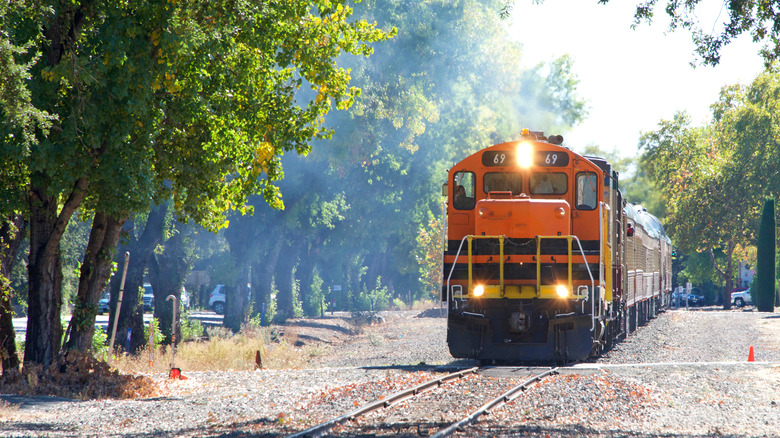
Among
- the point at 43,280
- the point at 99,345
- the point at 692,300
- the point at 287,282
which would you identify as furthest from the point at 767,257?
the point at 43,280

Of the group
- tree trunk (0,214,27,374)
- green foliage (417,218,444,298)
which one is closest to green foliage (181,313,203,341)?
tree trunk (0,214,27,374)

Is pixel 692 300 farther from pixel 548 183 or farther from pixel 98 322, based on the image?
pixel 548 183

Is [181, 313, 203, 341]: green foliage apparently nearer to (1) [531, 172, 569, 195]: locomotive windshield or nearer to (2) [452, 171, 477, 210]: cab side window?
(2) [452, 171, 477, 210]: cab side window

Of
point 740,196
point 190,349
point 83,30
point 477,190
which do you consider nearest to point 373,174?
point 740,196

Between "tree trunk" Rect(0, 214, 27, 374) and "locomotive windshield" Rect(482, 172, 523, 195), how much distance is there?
8.32 m

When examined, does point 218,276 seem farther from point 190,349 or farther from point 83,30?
point 83,30

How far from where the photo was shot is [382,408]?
10.4m

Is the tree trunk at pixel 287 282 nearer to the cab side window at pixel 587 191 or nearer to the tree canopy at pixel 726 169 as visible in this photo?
the tree canopy at pixel 726 169

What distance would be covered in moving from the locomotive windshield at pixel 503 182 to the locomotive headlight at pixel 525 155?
0.74 feet

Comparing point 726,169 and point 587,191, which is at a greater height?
point 726,169

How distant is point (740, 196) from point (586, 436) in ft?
148

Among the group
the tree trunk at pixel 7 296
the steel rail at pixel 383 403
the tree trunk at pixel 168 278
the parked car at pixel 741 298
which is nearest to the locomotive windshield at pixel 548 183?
Result: the steel rail at pixel 383 403

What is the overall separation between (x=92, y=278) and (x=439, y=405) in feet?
22.5

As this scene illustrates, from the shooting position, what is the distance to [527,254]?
14.3 meters
